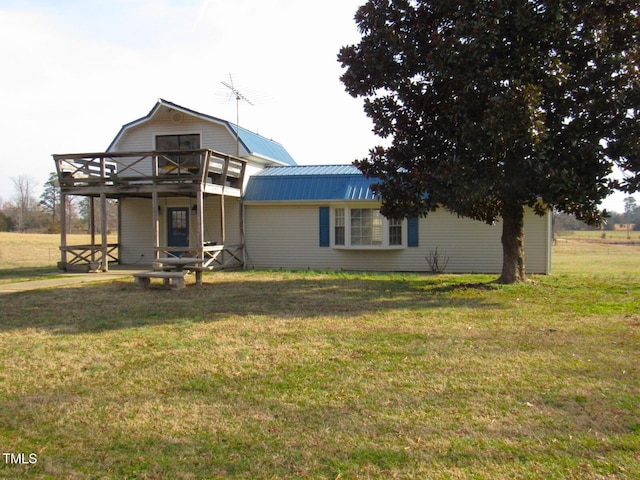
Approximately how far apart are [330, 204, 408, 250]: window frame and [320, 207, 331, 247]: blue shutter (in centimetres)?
10

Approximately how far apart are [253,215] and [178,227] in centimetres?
288

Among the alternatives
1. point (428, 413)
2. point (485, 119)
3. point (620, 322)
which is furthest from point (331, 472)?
point (485, 119)

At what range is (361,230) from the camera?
17.6 meters

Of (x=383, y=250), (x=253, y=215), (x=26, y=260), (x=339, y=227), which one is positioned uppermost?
(x=253, y=215)

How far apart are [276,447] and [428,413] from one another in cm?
141

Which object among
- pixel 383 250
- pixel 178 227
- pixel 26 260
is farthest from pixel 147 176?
pixel 26 260

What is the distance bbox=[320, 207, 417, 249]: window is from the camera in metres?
17.3

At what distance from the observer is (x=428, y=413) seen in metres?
4.61

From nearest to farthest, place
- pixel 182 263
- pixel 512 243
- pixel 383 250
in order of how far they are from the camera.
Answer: pixel 512 243, pixel 182 263, pixel 383 250

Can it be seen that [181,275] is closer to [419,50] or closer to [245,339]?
[245,339]

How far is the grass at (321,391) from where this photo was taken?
377 centimetres

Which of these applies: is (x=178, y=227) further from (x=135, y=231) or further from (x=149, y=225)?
(x=135, y=231)

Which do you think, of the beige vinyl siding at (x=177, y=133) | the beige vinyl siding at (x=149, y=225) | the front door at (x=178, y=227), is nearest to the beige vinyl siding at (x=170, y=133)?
the beige vinyl siding at (x=177, y=133)

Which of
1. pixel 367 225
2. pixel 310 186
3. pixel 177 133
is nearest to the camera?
pixel 367 225
